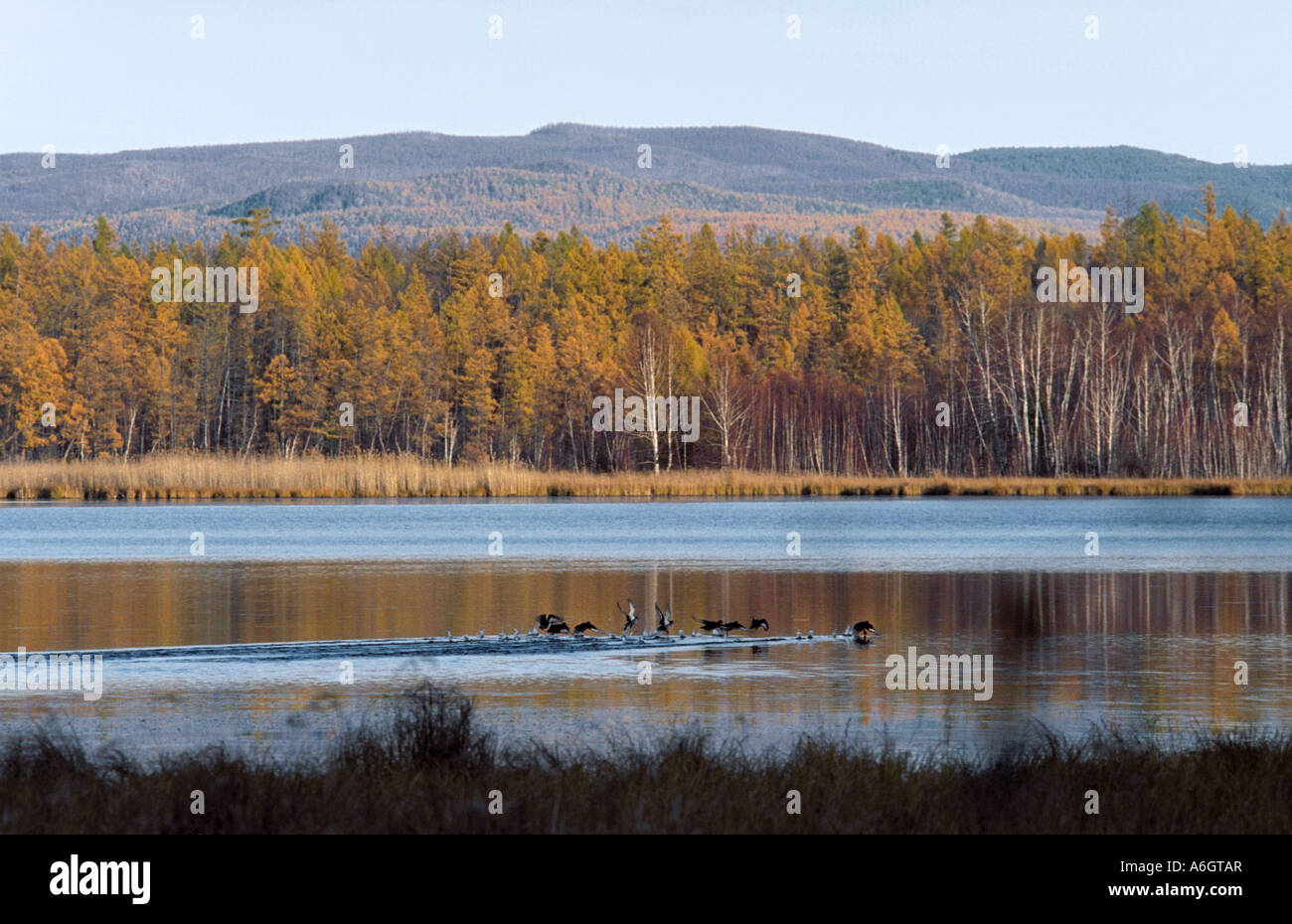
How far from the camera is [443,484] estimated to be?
61812 mm

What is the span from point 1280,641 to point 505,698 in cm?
993

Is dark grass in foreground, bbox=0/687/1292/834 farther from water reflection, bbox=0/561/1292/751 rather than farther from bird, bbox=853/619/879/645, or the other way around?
bird, bbox=853/619/879/645

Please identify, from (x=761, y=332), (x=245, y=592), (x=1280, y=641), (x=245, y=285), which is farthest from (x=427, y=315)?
(x=1280, y=641)

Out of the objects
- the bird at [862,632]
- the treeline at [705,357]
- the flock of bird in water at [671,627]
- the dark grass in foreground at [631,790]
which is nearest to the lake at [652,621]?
the bird at [862,632]

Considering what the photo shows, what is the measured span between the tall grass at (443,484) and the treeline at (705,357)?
539cm

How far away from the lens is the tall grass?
5922 centimetres

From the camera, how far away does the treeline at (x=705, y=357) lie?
76750mm

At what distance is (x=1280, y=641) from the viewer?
63.5ft

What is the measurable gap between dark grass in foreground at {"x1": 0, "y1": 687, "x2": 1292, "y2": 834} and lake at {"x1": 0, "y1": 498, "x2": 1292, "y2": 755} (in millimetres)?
1289

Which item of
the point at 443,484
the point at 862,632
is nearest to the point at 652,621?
the point at 862,632

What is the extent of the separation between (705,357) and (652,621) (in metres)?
70.4

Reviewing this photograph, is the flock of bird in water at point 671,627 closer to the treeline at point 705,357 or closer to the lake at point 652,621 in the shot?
the lake at point 652,621

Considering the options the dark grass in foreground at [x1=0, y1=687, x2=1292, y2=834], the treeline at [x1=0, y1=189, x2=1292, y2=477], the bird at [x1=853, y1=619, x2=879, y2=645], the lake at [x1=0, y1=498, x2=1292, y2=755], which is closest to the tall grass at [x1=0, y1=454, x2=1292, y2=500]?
the treeline at [x1=0, y1=189, x2=1292, y2=477]

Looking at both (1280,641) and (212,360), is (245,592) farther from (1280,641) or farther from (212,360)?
(212,360)
